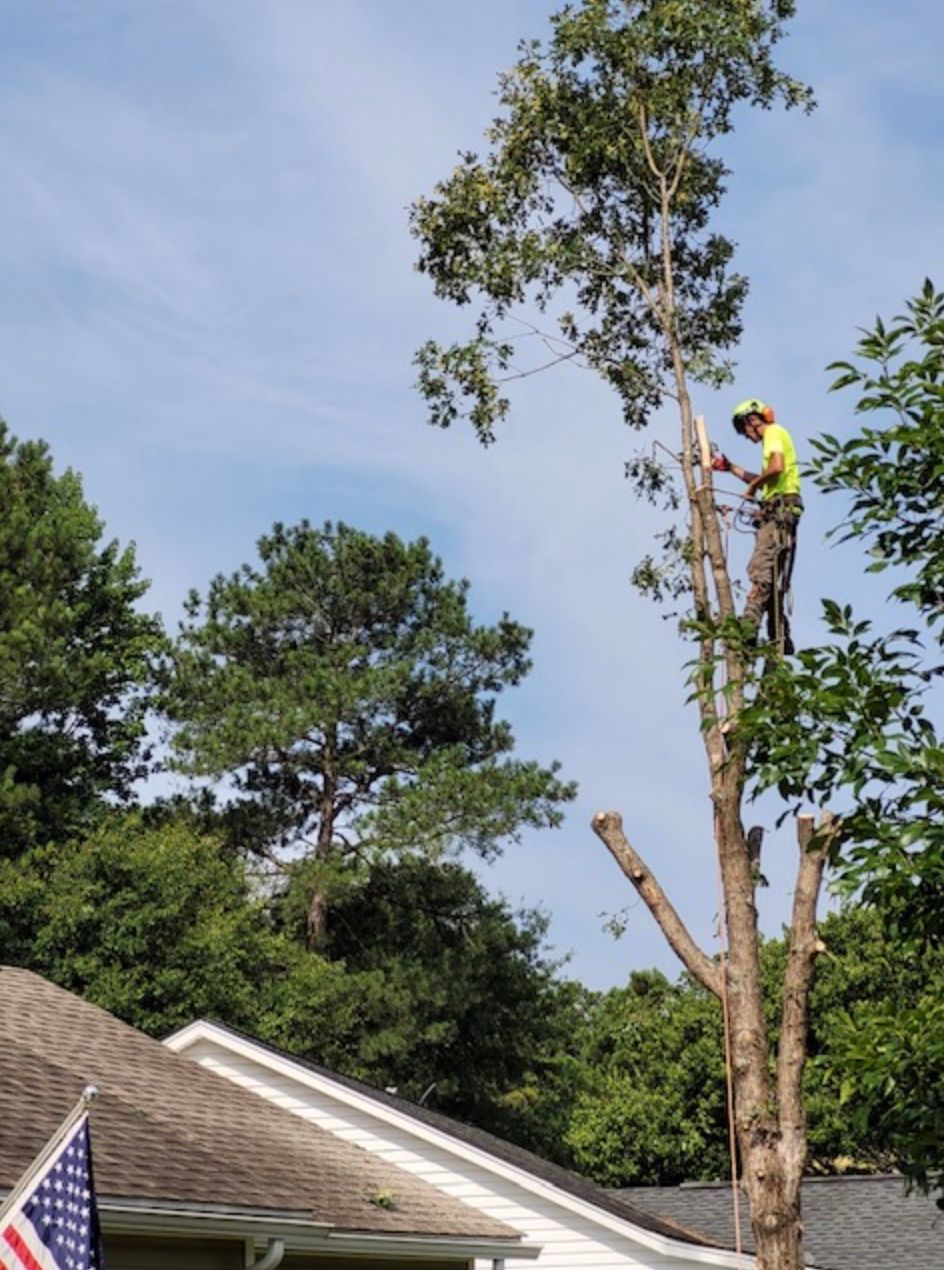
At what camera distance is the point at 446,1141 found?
20266mm

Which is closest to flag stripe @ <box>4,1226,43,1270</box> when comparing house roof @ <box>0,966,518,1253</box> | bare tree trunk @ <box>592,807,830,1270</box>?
house roof @ <box>0,966,518,1253</box>

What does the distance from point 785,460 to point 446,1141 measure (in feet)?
31.8

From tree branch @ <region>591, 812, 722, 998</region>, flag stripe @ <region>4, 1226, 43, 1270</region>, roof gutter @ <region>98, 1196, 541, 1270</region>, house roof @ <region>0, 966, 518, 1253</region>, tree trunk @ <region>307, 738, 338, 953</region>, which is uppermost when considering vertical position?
tree trunk @ <region>307, 738, 338, 953</region>

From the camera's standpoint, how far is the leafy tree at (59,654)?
131 ft

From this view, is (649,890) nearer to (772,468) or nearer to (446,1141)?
(772,468)

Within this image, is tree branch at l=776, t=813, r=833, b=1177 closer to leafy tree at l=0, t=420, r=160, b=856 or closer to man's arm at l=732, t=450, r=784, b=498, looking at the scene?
man's arm at l=732, t=450, r=784, b=498

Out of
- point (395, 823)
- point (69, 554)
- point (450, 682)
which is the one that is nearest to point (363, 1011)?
A: point (395, 823)

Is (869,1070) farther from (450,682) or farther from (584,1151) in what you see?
(450,682)

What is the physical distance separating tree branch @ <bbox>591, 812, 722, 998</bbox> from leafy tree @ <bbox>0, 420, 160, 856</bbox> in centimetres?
2692

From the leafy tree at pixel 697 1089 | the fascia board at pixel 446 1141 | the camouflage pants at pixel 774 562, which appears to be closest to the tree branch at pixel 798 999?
the camouflage pants at pixel 774 562

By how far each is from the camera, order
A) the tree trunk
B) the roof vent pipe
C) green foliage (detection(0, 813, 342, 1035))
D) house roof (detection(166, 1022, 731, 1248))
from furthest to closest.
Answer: the tree trunk < green foliage (detection(0, 813, 342, 1035)) < house roof (detection(166, 1022, 731, 1248)) < the roof vent pipe

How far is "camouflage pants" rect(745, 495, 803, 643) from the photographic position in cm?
1348

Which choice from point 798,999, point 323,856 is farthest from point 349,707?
point 798,999

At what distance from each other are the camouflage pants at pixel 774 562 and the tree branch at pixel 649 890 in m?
1.74
